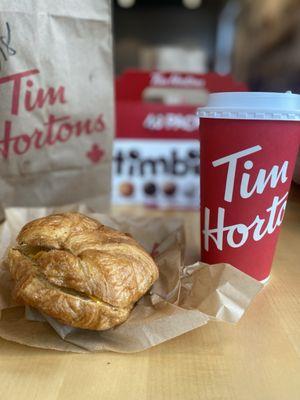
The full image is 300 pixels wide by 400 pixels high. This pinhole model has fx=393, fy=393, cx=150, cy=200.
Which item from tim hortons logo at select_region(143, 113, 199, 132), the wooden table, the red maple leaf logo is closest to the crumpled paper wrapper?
the wooden table

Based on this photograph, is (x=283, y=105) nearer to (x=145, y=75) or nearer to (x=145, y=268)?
(x=145, y=268)

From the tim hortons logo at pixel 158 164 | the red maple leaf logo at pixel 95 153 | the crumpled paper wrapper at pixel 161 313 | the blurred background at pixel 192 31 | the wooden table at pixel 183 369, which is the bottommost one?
the wooden table at pixel 183 369

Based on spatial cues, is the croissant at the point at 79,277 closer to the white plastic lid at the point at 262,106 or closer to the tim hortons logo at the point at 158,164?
the white plastic lid at the point at 262,106

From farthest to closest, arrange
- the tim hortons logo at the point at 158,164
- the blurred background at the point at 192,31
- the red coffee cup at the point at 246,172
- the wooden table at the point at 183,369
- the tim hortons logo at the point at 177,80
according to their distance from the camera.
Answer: the blurred background at the point at 192,31 < the tim hortons logo at the point at 177,80 < the tim hortons logo at the point at 158,164 < the red coffee cup at the point at 246,172 < the wooden table at the point at 183,369

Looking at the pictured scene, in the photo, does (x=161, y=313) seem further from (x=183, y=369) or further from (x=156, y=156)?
(x=156, y=156)

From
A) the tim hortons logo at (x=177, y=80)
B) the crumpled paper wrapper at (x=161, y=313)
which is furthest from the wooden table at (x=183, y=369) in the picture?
the tim hortons logo at (x=177, y=80)

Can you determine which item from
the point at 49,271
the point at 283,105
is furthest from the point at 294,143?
the point at 49,271

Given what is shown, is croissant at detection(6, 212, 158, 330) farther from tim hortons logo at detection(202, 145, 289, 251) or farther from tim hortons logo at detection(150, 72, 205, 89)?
tim hortons logo at detection(150, 72, 205, 89)
